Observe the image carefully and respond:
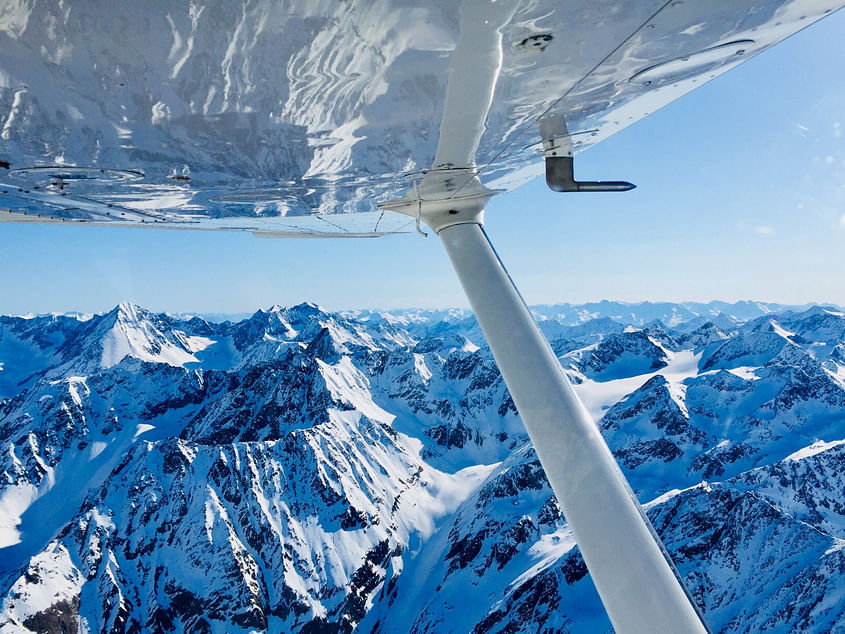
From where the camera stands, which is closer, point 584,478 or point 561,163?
point 584,478

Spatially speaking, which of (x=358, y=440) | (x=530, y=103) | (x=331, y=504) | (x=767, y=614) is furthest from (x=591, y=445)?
(x=358, y=440)

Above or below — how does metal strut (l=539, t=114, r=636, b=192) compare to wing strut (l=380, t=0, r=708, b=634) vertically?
above

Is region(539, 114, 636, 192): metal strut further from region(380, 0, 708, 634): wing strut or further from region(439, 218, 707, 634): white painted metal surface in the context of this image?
region(439, 218, 707, 634): white painted metal surface

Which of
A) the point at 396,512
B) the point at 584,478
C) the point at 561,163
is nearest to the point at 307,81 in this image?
the point at 561,163

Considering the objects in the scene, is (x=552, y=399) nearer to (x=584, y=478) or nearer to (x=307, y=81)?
(x=584, y=478)

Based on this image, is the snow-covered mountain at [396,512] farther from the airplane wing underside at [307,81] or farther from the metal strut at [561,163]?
the airplane wing underside at [307,81]

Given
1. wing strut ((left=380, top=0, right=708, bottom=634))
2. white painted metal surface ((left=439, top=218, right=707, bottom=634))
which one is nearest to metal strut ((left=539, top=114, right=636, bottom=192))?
wing strut ((left=380, top=0, right=708, bottom=634))

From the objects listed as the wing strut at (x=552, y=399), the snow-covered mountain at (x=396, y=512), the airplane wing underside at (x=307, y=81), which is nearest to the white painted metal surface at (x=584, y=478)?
the wing strut at (x=552, y=399)
